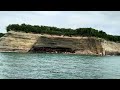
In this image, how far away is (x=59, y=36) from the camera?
75812 mm

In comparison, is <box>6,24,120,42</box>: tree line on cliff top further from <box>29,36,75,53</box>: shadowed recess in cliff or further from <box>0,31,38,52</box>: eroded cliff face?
<box>29,36,75,53</box>: shadowed recess in cliff

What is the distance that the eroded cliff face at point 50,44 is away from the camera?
71.3m

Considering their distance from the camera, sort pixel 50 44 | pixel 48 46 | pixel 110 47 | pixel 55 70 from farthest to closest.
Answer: pixel 110 47, pixel 50 44, pixel 48 46, pixel 55 70

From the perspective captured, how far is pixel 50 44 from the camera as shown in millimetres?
73500

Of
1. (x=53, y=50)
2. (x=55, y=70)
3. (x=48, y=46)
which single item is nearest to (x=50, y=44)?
(x=48, y=46)

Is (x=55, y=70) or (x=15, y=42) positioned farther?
(x=15, y=42)

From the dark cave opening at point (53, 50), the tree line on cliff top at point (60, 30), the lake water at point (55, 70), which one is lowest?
the dark cave opening at point (53, 50)

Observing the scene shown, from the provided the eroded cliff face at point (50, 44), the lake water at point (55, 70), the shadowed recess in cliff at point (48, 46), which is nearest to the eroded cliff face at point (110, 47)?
the eroded cliff face at point (50, 44)

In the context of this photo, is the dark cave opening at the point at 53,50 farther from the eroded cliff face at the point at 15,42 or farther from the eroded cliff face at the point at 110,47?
the eroded cliff face at the point at 110,47

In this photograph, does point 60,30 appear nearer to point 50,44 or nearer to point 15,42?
point 50,44
